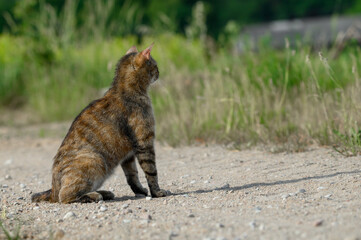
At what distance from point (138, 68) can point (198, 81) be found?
463 cm

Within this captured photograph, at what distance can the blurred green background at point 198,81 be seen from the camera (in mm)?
6902

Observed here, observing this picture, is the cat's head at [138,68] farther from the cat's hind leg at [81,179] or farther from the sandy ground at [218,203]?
the sandy ground at [218,203]

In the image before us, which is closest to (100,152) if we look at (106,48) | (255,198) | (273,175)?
(255,198)

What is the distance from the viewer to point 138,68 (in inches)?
210

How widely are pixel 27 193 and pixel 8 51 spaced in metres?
8.96

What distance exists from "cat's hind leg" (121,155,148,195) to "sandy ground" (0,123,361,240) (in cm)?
11

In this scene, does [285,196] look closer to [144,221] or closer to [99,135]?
[144,221]

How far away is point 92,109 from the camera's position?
514 centimetres

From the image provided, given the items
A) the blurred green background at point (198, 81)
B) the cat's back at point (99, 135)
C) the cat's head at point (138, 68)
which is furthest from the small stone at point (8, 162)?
the cat's head at point (138, 68)

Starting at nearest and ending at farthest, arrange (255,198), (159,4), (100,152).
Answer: (255,198)
(100,152)
(159,4)

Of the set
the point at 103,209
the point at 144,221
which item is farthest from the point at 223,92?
the point at 144,221

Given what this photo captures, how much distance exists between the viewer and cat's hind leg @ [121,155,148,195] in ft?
17.1

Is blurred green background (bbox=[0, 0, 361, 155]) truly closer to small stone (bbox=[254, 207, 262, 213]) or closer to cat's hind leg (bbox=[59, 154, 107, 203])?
cat's hind leg (bbox=[59, 154, 107, 203])

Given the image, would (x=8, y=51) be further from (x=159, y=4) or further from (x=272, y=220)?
A: (x=159, y=4)
